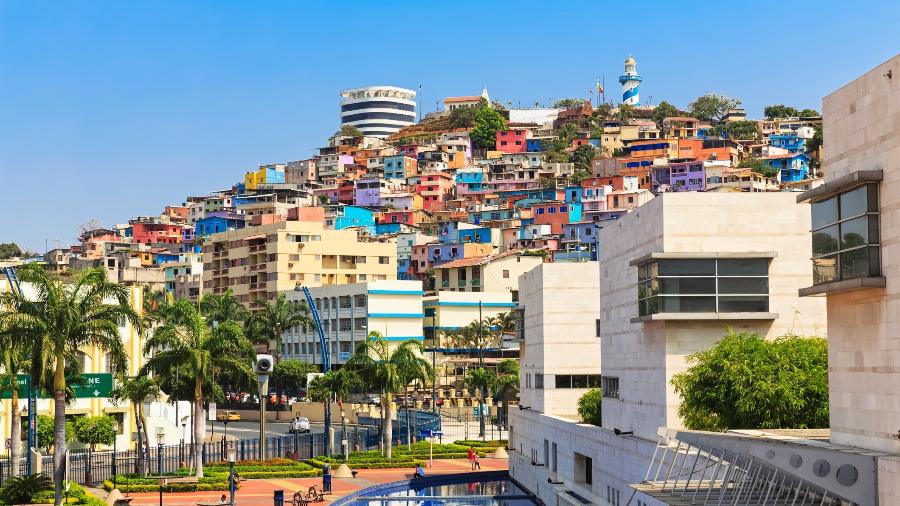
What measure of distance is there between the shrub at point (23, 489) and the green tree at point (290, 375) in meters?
69.8

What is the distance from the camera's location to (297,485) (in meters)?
64.9

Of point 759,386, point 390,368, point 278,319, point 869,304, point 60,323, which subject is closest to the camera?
point 869,304

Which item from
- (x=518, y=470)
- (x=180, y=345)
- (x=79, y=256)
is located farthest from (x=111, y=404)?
(x=79, y=256)

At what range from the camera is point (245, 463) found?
232 feet

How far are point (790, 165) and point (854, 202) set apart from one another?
177235 millimetres

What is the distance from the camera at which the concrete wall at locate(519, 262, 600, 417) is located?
60094mm

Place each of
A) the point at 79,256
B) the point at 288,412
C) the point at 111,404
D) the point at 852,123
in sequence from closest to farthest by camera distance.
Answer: the point at 852,123 → the point at 111,404 → the point at 288,412 → the point at 79,256

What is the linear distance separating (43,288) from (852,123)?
103ft

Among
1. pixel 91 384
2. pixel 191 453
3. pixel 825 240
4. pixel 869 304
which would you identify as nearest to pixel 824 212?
pixel 825 240

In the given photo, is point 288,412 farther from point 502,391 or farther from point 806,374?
point 806,374

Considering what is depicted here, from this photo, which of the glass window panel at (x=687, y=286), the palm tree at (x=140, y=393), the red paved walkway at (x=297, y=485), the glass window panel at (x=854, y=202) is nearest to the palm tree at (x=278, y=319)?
the red paved walkway at (x=297, y=485)

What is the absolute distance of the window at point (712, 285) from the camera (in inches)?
1522

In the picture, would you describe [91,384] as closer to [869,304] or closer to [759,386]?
[759,386]

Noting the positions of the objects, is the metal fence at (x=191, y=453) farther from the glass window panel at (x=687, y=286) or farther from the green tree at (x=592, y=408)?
the glass window panel at (x=687, y=286)
